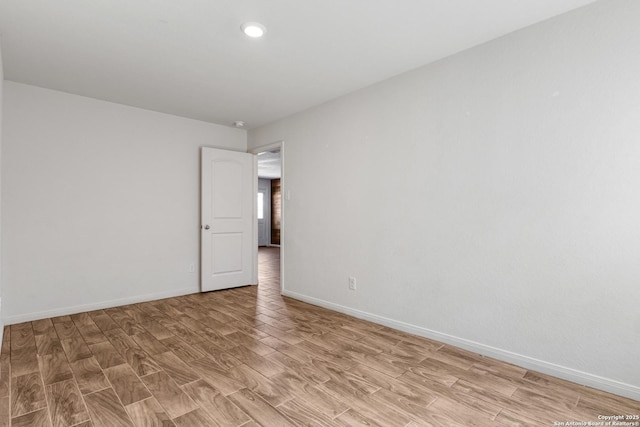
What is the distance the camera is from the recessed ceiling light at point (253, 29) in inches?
85.1

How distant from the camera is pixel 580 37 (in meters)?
1.99

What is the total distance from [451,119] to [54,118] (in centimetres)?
388

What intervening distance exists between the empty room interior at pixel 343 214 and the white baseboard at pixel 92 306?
23mm

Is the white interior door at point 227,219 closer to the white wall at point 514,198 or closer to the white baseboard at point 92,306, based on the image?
the white baseboard at point 92,306

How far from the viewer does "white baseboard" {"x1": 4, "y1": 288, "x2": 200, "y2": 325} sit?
10.3ft

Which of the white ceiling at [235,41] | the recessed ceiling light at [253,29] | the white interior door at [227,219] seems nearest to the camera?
the white ceiling at [235,41]

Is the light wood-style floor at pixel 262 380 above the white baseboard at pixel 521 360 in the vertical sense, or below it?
below

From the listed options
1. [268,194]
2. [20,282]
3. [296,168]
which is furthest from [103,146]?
[268,194]

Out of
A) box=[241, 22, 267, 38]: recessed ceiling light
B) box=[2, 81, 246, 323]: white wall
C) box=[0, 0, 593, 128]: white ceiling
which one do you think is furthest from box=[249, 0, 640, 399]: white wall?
box=[2, 81, 246, 323]: white wall

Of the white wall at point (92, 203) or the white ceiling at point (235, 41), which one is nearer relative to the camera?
the white ceiling at point (235, 41)

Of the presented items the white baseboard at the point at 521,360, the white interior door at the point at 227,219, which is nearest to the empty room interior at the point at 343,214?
the white baseboard at the point at 521,360

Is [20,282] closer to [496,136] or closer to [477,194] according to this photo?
[477,194]

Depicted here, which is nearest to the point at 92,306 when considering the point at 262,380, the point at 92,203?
the point at 92,203

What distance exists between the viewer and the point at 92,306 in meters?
3.54
